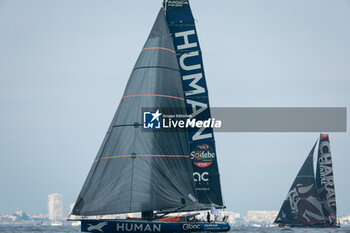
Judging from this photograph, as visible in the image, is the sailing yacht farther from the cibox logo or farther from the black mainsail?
the black mainsail

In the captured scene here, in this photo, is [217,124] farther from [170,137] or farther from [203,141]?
[170,137]

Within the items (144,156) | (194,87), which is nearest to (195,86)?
(194,87)

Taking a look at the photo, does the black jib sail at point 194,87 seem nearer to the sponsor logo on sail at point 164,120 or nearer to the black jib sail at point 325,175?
the sponsor logo on sail at point 164,120

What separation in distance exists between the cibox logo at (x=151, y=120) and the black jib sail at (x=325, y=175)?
57726 millimetres

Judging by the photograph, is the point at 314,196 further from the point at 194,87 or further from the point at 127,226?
the point at 127,226

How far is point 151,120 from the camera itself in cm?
3700

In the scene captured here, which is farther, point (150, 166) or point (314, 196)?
point (314, 196)

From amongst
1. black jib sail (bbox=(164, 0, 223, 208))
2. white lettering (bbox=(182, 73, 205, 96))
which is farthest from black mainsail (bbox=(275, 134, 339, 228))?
white lettering (bbox=(182, 73, 205, 96))

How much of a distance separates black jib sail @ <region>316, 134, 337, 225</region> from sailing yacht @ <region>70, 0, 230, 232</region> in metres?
51.4

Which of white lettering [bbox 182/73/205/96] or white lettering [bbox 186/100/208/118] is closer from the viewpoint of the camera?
white lettering [bbox 186/100/208/118]

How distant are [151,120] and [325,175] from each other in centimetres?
5878

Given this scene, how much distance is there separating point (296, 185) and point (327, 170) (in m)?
5.80

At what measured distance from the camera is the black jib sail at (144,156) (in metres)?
35.4

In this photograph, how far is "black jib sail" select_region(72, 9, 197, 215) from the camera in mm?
35406
